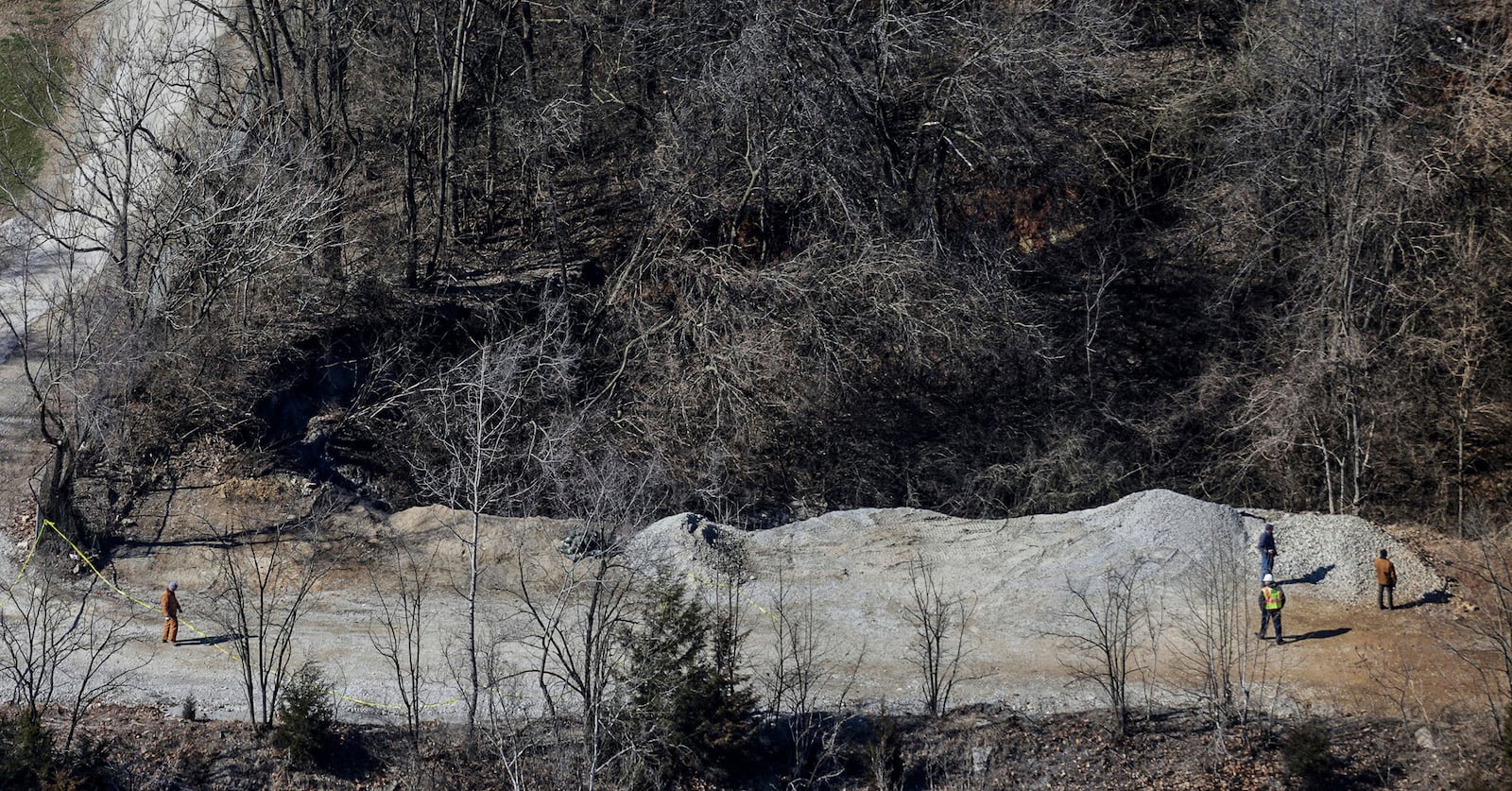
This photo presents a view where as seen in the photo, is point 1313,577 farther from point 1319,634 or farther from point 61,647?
point 61,647

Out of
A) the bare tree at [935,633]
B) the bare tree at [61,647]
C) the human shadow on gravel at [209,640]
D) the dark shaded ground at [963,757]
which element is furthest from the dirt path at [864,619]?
the dark shaded ground at [963,757]

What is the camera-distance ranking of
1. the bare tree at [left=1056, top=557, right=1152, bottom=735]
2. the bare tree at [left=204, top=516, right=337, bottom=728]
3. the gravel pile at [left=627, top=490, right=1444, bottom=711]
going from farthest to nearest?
the gravel pile at [left=627, top=490, right=1444, bottom=711] → the bare tree at [left=204, top=516, right=337, bottom=728] → the bare tree at [left=1056, top=557, right=1152, bottom=735]

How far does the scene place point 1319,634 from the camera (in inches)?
808

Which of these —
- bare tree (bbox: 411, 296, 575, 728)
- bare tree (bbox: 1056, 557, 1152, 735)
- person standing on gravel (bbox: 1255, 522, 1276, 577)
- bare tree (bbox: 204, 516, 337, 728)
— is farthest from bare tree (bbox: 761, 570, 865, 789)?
bare tree (bbox: 204, 516, 337, 728)

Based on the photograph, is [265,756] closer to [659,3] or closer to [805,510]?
[805,510]

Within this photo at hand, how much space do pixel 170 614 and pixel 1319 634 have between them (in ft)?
57.3

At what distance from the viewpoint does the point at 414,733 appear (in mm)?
17688

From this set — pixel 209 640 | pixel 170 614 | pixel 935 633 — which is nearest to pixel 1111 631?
pixel 935 633

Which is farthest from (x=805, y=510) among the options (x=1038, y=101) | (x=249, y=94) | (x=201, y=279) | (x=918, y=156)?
(x=249, y=94)

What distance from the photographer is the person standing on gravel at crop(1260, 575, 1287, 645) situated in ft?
64.5

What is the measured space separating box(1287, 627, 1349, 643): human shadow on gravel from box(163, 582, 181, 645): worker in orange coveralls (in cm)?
1689

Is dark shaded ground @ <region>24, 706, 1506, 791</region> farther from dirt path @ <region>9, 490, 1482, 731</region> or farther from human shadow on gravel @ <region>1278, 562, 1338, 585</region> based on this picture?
human shadow on gravel @ <region>1278, 562, 1338, 585</region>

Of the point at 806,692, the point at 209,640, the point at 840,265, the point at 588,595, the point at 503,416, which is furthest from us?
the point at 840,265

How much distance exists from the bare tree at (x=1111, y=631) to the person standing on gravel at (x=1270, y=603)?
1.68 m
